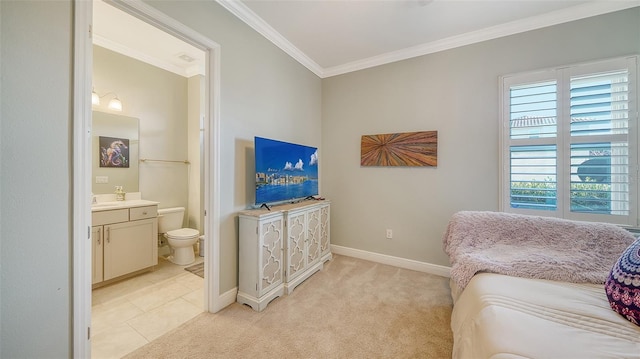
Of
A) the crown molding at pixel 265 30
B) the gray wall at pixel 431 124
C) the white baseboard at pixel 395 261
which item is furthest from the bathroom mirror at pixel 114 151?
the white baseboard at pixel 395 261

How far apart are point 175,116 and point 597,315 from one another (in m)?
4.45

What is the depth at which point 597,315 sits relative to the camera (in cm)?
98

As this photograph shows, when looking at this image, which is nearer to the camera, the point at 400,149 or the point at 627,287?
the point at 627,287

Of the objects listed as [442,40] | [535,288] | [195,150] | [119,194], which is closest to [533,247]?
[535,288]

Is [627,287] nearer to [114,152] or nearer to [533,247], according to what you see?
[533,247]

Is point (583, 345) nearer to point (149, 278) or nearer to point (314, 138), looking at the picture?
point (314, 138)

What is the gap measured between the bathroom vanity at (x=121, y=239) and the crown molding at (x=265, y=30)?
229cm

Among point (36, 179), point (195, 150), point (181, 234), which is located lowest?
point (181, 234)

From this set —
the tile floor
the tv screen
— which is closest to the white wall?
the tile floor

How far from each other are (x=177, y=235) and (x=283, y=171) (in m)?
1.67

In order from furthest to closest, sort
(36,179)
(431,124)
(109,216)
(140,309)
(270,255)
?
(431,124), (109,216), (270,255), (140,309), (36,179)

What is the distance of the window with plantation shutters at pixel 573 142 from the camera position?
1.99 meters

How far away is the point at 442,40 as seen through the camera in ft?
8.66

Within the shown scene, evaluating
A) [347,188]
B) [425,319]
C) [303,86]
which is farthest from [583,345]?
[303,86]
